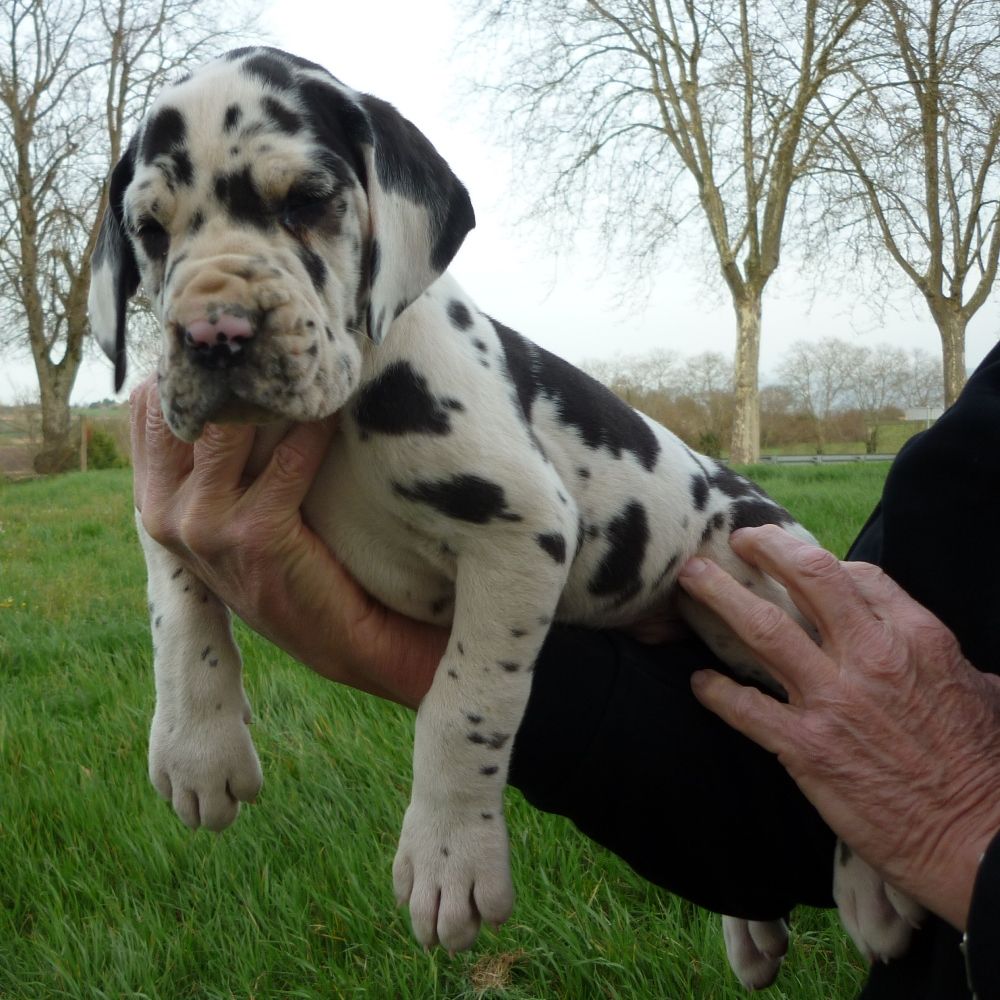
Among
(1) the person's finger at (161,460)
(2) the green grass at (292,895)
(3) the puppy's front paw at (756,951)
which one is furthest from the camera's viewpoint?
(2) the green grass at (292,895)

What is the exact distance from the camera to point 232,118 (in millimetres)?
2070

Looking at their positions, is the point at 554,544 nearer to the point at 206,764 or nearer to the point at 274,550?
the point at 274,550

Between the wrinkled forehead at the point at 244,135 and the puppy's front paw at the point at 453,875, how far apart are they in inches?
51.9

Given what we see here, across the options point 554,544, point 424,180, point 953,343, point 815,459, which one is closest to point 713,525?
point 554,544

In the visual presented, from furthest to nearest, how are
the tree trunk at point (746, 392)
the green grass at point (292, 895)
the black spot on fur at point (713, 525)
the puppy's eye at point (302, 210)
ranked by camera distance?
1. the tree trunk at point (746, 392)
2. the black spot on fur at point (713, 525)
3. the green grass at point (292, 895)
4. the puppy's eye at point (302, 210)

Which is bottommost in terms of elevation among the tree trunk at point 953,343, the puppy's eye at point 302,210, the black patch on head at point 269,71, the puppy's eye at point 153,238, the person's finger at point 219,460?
the person's finger at point 219,460

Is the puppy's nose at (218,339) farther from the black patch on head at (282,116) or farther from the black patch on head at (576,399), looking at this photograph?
the black patch on head at (576,399)

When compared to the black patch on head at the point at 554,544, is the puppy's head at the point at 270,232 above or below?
above

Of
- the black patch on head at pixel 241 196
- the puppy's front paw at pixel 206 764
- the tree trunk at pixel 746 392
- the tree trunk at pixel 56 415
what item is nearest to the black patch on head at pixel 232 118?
the black patch on head at pixel 241 196

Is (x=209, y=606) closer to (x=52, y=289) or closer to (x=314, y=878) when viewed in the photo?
(x=314, y=878)

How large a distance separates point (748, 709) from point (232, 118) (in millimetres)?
1655

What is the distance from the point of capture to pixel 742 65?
2212cm

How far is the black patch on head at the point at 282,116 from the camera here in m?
2.11

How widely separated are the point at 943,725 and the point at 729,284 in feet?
72.1
